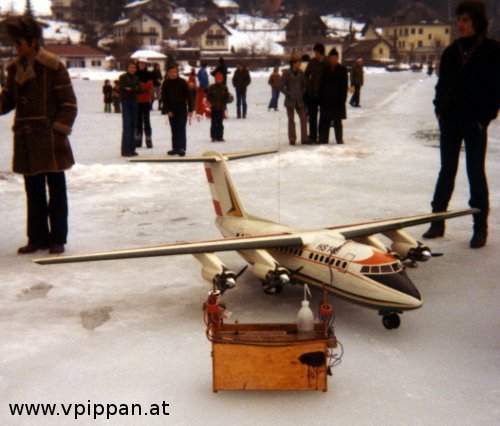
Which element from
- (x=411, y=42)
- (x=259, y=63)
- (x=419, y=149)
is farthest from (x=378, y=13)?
(x=419, y=149)

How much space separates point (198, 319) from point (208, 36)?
5705 inches

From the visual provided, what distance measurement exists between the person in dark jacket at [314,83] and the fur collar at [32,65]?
37.9 ft

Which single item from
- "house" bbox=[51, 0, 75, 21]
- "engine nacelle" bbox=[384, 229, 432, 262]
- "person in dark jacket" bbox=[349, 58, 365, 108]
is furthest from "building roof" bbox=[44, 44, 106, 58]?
"engine nacelle" bbox=[384, 229, 432, 262]

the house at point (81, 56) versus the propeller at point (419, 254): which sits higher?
the house at point (81, 56)

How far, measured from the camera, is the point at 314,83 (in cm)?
1889

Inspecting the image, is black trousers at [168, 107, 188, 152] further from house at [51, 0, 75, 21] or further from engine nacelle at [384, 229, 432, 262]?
house at [51, 0, 75, 21]

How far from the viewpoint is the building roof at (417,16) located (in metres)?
141

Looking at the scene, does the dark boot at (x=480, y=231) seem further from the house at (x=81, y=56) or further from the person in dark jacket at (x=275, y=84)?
the house at (x=81, y=56)

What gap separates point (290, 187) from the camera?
A: 1334 centimetres

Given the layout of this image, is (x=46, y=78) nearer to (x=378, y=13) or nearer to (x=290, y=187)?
(x=290, y=187)

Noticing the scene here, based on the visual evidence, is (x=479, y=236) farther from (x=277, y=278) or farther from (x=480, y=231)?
(x=277, y=278)

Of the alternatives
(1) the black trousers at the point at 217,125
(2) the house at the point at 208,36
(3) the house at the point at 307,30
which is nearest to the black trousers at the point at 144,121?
(1) the black trousers at the point at 217,125

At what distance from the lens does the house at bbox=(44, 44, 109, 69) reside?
117188 millimetres

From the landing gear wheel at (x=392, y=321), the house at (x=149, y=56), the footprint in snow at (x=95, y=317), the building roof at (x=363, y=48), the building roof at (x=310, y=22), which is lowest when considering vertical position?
the footprint in snow at (x=95, y=317)
